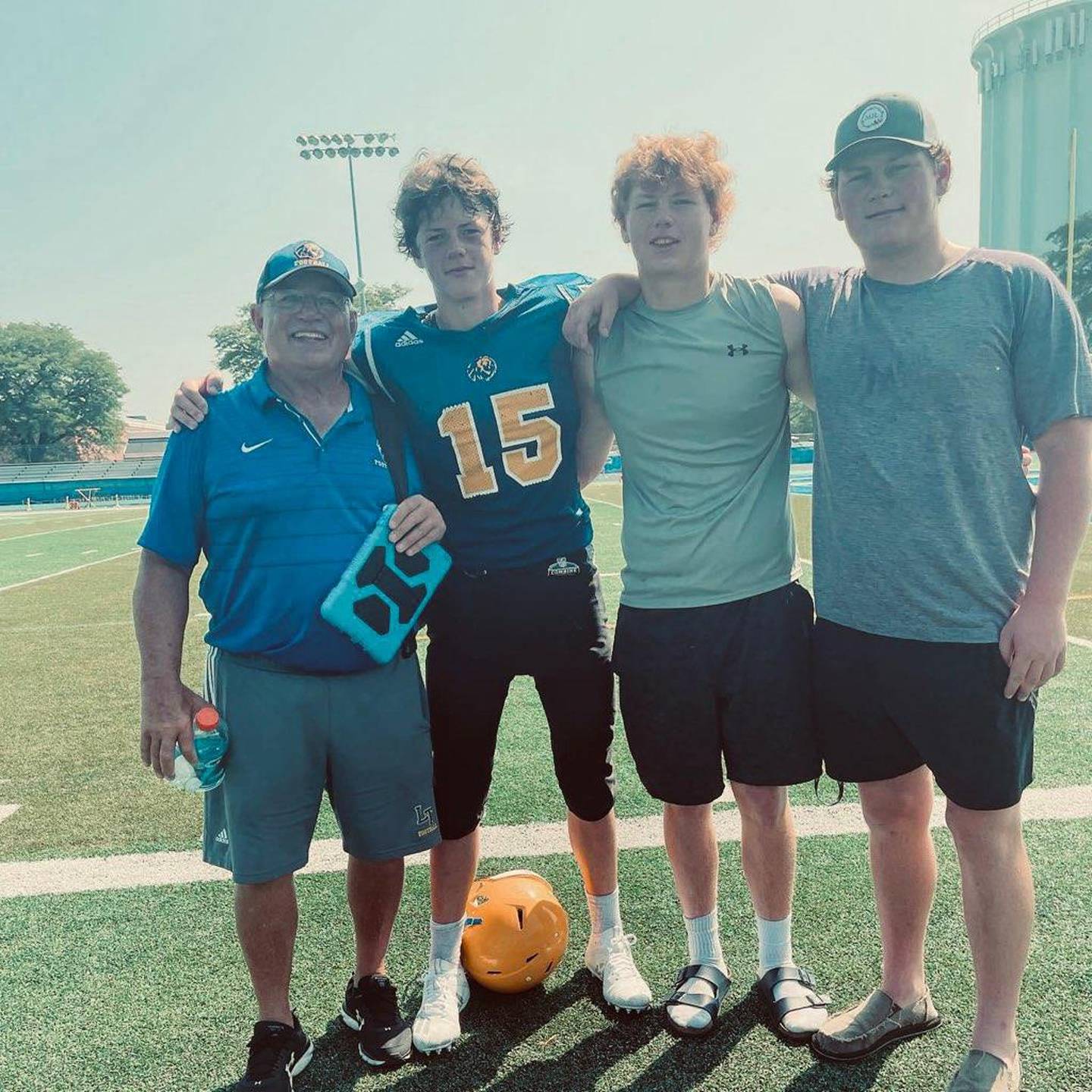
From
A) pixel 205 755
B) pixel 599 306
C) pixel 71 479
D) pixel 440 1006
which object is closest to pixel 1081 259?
pixel 71 479

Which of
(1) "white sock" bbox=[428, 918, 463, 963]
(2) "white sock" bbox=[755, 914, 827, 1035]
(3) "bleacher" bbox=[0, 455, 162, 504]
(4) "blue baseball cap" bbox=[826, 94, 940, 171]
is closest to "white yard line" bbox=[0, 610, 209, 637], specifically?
(1) "white sock" bbox=[428, 918, 463, 963]

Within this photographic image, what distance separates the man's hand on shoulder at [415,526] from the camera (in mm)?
2156

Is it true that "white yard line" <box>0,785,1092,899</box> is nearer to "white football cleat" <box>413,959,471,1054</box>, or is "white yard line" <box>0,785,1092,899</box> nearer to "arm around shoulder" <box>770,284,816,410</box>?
"white football cleat" <box>413,959,471,1054</box>

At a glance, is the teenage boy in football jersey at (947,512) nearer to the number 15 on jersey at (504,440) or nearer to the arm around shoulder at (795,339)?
the arm around shoulder at (795,339)

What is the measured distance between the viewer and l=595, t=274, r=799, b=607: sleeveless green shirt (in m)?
2.22

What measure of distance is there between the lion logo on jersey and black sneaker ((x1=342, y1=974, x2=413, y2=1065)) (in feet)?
5.27

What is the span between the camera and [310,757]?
2143 millimetres

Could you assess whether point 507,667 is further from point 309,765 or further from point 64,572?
point 64,572

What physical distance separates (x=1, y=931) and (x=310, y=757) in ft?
5.02

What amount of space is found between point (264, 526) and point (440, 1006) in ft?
4.33

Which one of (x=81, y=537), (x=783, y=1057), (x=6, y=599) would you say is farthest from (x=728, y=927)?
(x=81, y=537)

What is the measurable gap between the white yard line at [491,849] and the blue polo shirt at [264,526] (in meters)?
1.43

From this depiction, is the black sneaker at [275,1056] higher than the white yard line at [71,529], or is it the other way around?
the black sneaker at [275,1056]

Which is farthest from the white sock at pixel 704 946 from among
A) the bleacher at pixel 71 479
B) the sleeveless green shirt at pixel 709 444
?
the bleacher at pixel 71 479
